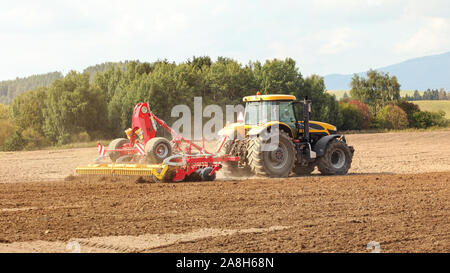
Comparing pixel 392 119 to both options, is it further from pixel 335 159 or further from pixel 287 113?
pixel 287 113

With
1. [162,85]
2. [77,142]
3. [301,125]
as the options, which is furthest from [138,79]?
[301,125]

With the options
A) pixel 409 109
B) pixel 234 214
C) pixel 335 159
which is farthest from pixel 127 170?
pixel 409 109

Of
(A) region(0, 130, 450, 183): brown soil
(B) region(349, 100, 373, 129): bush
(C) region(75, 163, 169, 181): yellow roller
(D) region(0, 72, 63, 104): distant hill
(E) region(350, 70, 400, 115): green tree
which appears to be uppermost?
(D) region(0, 72, 63, 104): distant hill

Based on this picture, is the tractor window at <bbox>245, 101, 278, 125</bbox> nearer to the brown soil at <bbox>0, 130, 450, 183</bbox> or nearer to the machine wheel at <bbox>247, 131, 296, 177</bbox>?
the machine wheel at <bbox>247, 131, 296, 177</bbox>

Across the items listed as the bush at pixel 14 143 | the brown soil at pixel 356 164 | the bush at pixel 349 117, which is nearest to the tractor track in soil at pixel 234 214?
the brown soil at pixel 356 164

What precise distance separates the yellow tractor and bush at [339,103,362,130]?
38516 mm

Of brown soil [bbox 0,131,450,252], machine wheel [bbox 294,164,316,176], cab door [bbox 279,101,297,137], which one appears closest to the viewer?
brown soil [bbox 0,131,450,252]

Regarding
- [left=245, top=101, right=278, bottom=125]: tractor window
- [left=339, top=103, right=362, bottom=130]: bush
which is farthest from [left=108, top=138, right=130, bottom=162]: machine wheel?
[left=339, top=103, right=362, bottom=130]: bush

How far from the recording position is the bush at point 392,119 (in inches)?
2189

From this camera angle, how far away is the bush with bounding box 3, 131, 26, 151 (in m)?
33.2
